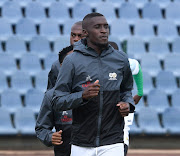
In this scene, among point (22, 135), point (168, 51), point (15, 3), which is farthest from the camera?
point (15, 3)

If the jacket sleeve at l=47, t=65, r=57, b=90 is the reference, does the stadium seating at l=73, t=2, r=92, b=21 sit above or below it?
above

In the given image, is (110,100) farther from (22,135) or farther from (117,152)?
(22,135)

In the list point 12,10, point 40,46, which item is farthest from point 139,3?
point 12,10

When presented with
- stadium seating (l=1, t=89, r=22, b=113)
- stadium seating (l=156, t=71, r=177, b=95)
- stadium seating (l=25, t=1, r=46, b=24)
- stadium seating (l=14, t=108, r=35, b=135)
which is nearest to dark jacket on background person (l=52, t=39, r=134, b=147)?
stadium seating (l=14, t=108, r=35, b=135)

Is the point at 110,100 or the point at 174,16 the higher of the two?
the point at 174,16

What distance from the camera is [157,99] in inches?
332

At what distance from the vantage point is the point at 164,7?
10180 mm

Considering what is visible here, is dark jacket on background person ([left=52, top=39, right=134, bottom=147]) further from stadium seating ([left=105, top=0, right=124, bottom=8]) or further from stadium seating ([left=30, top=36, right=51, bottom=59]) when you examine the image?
stadium seating ([left=105, top=0, right=124, bottom=8])

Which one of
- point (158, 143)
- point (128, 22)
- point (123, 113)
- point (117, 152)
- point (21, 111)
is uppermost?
point (128, 22)

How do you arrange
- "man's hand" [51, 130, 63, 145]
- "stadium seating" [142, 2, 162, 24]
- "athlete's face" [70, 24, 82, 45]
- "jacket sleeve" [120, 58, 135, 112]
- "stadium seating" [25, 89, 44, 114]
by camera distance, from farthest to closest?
1. "stadium seating" [142, 2, 162, 24]
2. "stadium seating" [25, 89, 44, 114]
3. "athlete's face" [70, 24, 82, 45]
4. "man's hand" [51, 130, 63, 145]
5. "jacket sleeve" [120, 58, 135, 112]

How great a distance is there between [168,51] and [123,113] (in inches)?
249

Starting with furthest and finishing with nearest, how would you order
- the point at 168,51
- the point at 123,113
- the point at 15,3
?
the point at 15,3, the point at 168,51, the point at 123,113

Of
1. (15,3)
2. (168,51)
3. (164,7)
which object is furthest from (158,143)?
(15,3)

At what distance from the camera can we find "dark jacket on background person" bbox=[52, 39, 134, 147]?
3236 mm
